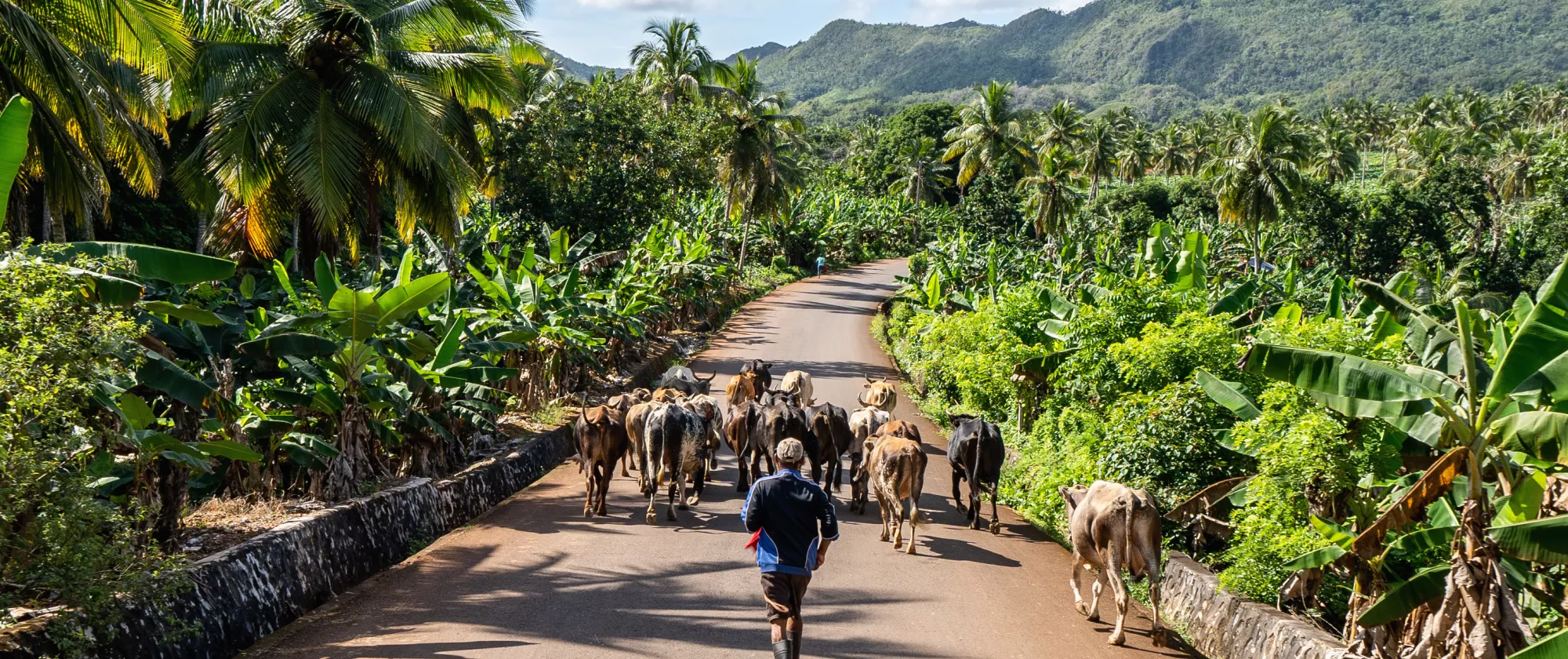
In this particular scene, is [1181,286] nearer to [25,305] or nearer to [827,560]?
[827,560]

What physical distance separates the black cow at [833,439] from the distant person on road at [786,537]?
5.69m

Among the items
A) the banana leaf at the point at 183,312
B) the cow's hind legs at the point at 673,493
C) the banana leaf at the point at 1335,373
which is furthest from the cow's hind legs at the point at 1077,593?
the banana leaf at the point at 183,312

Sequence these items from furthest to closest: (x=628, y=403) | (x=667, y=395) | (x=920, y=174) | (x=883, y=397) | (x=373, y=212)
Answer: (x=920, y=174), (x=373, y=212), (x=883, y=397), (x=628, y=403), (x=667, y=395)

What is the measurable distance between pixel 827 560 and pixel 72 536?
6297 mm

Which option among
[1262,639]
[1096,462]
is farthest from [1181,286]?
[1262,639]

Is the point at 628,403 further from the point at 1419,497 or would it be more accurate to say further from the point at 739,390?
the point at 1419,497

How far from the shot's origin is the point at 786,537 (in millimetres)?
7094

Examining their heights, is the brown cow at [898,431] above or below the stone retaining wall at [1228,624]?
above

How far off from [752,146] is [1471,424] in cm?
3826

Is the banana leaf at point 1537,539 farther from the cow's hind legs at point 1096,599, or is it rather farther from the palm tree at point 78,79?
the palm tree at point 78,79

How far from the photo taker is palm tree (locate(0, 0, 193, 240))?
9766 millimetres

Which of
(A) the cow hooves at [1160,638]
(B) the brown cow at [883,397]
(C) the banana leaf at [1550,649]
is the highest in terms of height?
(C) the banana leaf at [1550,649]

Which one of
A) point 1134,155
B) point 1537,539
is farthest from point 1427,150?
point 1537,539

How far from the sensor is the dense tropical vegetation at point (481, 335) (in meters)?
6.45
